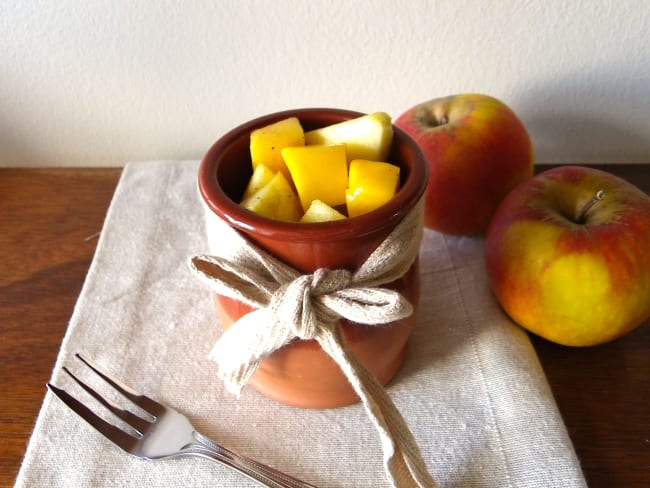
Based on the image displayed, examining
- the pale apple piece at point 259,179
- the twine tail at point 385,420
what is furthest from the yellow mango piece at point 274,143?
the twine tail at point 385,420

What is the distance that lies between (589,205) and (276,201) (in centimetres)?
25

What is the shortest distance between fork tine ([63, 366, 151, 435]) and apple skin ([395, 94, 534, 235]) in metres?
0.30

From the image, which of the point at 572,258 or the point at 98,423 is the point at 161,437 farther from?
the point at 572,258

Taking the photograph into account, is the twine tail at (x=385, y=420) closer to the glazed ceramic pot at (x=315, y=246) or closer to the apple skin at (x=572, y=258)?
the glazed ceramic pot at (x=315, y=246)

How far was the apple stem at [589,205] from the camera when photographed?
44 cm

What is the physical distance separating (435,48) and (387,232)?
11.3 inches

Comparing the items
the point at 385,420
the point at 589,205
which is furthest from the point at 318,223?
the point at 589,205

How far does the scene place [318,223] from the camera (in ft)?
1.06

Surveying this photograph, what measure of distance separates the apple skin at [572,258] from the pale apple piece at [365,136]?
0.13m

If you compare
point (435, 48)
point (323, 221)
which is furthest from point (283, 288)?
point (435, 48)

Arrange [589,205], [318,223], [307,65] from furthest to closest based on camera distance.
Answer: [307,65] < [589,205] < [318,223]

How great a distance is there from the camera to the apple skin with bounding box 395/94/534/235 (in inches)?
19.5

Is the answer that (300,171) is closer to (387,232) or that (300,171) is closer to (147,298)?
(387,232)

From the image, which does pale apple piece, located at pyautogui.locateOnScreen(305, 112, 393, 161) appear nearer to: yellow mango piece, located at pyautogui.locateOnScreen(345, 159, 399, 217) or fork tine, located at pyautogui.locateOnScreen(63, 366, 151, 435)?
yellow mango piece, located at pyautogui.locateOnScreen(345, 159, 399, 217)
